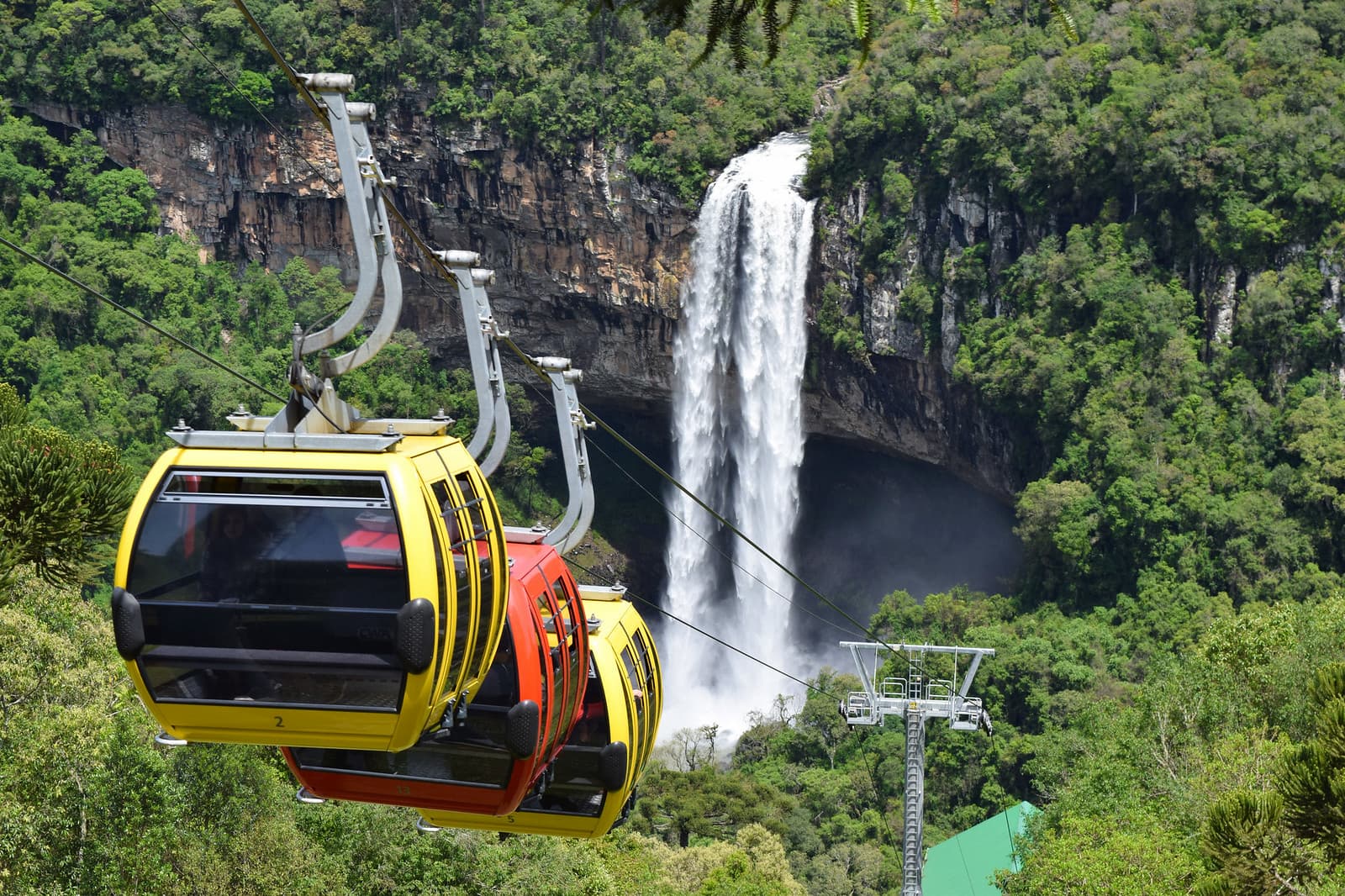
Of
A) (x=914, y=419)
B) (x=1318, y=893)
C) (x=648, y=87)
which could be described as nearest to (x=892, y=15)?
(x=648, y=87)

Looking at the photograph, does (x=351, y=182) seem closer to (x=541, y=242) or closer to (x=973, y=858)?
(x=973, y=858)

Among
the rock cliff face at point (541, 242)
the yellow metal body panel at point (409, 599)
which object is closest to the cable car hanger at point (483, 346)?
the yellow metal body panel at point (409, 599)

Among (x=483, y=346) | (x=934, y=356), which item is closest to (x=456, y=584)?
(x=483, y=346)

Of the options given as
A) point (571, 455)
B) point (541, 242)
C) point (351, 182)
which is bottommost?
point (541, 242)

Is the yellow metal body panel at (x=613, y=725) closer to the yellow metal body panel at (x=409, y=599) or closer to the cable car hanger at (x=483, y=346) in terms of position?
the cable car hanger at (x=483, y=346)

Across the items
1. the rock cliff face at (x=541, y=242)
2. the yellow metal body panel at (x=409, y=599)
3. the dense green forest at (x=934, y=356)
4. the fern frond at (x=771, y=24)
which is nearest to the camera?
the fern frond at (x=771, y=24)

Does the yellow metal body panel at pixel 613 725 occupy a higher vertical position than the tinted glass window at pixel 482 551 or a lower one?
lower
